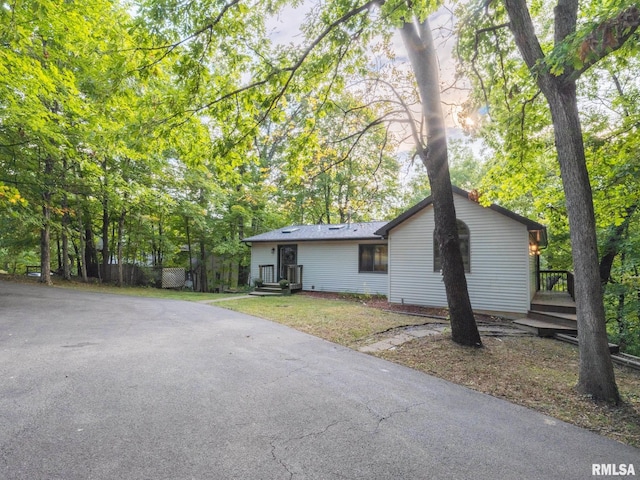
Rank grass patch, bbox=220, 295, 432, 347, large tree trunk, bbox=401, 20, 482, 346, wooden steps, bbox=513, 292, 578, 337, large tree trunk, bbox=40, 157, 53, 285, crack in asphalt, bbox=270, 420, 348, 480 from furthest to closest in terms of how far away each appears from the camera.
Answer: large tree trunk, bbox=40, 157, 53, 285
wooden steps, bbox=513, 292, 578, 337
grass patch, bbox=220, 295, 432, 347
large tree trunk, bbox=401, 20, 482, 346
crack in asphalt, bbox=270, 420, 348, 480

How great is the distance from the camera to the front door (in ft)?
53.7

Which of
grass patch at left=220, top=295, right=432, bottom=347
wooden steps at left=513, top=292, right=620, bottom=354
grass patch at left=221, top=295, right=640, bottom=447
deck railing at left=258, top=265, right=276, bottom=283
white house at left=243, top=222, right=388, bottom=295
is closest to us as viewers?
grass patch at left=221, top=295, right=640, bottom=447

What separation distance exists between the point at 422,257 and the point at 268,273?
8418mm

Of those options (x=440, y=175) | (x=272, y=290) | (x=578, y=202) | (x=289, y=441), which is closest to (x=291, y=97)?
(x=440, y=175)

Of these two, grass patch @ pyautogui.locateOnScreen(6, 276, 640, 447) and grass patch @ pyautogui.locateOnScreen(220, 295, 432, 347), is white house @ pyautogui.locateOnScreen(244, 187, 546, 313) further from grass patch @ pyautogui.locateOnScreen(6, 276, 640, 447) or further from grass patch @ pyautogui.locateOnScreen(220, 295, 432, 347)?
grass patch @ pyautogui.locateOnScreen(6, 276, 640, 447)

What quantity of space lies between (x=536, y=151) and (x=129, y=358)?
921 centimetres

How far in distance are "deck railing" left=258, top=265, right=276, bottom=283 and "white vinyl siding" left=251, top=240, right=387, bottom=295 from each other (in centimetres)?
30

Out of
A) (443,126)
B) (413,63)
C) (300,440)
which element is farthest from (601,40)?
(300,440)

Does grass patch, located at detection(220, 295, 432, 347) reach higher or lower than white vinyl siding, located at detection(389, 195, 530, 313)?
lower

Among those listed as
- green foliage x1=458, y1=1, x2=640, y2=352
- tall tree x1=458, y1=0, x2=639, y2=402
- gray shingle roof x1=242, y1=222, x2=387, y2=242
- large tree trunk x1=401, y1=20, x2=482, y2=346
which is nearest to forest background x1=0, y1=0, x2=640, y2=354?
green foliage x1=458, y1=1, x2=640, y2=352

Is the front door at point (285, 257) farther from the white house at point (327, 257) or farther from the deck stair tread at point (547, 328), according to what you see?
the deck stair tread at point (547, 328)

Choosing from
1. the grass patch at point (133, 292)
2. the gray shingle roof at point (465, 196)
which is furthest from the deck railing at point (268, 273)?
the gray shingle roof at point (465, 196)

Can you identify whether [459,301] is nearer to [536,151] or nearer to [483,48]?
[536,151]

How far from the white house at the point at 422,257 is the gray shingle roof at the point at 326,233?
2.2 inches
